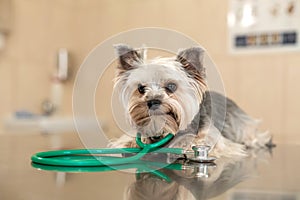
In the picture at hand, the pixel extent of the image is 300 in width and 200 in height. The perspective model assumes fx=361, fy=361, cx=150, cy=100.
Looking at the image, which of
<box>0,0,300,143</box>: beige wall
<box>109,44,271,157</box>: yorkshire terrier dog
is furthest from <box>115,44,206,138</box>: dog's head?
<box>0,0,300,143</box>: beige wall

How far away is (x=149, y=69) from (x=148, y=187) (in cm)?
21

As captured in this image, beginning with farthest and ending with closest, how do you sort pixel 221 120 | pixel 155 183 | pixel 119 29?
pixel 119 29, pixel 221 120, pixel 155 183

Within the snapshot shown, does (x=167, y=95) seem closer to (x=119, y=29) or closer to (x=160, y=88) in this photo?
(x=160, y=88)

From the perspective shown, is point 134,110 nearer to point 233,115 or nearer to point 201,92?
point 201,92

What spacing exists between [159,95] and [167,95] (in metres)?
0.01

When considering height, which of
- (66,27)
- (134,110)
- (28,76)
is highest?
(66,27)

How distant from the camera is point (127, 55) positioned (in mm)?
558

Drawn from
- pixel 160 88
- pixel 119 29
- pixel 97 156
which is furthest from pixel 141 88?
pixel 119 29

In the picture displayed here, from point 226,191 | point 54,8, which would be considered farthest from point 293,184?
point 54,8

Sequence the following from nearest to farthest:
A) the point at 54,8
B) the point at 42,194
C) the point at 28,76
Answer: the point at 42,194
the point at 28,76
the point at 54,8

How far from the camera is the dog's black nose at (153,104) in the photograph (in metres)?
0.53

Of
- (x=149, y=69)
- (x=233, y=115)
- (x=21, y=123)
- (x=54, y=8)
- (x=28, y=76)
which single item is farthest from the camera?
(x=54, y=8)

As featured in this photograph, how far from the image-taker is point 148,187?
40cm

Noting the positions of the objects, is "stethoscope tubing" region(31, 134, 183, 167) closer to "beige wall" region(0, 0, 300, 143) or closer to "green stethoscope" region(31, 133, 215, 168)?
"green stethoscope" region(31, 133, 215, 168)
